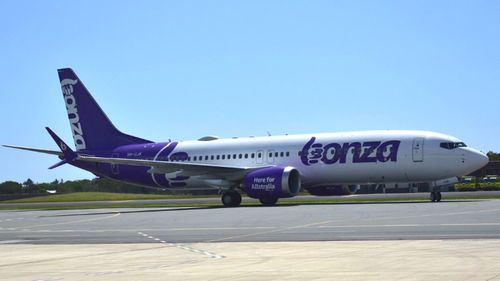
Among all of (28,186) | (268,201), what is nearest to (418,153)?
(268,201)

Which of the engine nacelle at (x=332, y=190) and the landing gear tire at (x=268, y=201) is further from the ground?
the engine nacelle at (x=332, y=190)

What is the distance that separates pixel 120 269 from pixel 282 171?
29099 mm

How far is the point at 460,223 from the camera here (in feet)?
70.9

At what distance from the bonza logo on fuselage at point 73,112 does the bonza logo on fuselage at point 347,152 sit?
17.8 meters

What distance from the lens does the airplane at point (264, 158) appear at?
Answer: 4025cm

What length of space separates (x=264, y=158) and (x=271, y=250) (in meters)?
29.6

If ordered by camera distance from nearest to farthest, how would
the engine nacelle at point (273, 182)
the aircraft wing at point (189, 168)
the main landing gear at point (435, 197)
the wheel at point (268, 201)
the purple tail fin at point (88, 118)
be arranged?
the main landing gear at point (435, 197) < the engine nacelle at point (273, 182) < the wheel at point (268, 201) < the aircraft wing at point (189, 168) < the purple tail fin at point (88, 118)

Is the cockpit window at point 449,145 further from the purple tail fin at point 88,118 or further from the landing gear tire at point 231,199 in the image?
the purple tail fin at point 88,118

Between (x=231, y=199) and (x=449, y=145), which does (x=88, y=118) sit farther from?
(x=449, y=145)

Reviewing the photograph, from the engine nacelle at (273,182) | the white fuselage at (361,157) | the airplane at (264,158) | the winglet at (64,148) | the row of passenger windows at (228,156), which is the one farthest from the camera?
the winglet at (64,148)

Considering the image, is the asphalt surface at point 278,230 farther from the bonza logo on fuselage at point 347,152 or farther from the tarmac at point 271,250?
the bonza logo on fuselage at point 347,152

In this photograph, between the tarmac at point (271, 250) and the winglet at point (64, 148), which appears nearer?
the tarmac at point (271, 250)

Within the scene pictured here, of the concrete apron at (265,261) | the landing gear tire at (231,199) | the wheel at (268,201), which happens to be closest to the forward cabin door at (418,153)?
the wheel at (268,201)

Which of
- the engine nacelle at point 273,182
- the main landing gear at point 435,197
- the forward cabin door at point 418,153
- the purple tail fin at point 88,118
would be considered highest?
the purple tail fin at point 88,118
